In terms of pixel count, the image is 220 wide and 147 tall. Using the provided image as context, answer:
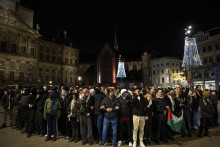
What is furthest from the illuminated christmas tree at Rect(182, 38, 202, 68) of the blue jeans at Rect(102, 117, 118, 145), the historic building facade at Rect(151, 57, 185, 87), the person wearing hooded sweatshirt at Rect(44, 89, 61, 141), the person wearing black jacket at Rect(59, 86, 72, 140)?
the historic building facade at Rect(151, 57, 185, 87)

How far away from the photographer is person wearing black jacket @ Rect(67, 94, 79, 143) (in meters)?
7.69

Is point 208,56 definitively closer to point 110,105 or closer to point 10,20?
point 110,105

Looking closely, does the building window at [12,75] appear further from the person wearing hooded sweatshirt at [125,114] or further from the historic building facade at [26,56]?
the person wearing hooded sweatshirt at [125,114]

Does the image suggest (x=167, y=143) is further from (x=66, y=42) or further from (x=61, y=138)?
(x=66, y=42)

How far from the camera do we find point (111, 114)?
6977 mm

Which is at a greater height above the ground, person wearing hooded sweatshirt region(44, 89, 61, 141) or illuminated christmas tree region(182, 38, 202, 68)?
illuminated christmas tree region(182, 38, 202, 68)

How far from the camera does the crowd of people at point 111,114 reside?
23.2 ft

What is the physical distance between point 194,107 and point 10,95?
11847mm

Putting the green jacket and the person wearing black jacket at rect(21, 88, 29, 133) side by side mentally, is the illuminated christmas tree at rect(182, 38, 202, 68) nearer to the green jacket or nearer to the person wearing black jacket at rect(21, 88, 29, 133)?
the green jacket

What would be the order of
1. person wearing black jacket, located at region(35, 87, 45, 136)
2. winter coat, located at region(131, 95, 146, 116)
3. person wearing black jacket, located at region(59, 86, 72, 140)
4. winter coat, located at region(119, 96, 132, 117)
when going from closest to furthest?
winter coat, located at region(131, 95, 146, 116)
winter coat, located at region(119, 96, 132, 117)
person wearing black jacket, located at region(59, 86, 72, 140)
person wearing black jacket, located at region(35, 87, 45, 136)

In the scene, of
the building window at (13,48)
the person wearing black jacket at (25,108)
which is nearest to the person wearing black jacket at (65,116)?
the person wearing black jacket at (25,108)

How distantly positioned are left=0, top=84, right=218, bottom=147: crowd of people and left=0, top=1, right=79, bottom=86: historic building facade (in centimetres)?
3412

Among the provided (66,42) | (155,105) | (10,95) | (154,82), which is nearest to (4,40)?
(66,42)

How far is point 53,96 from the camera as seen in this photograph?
7.96 meters
